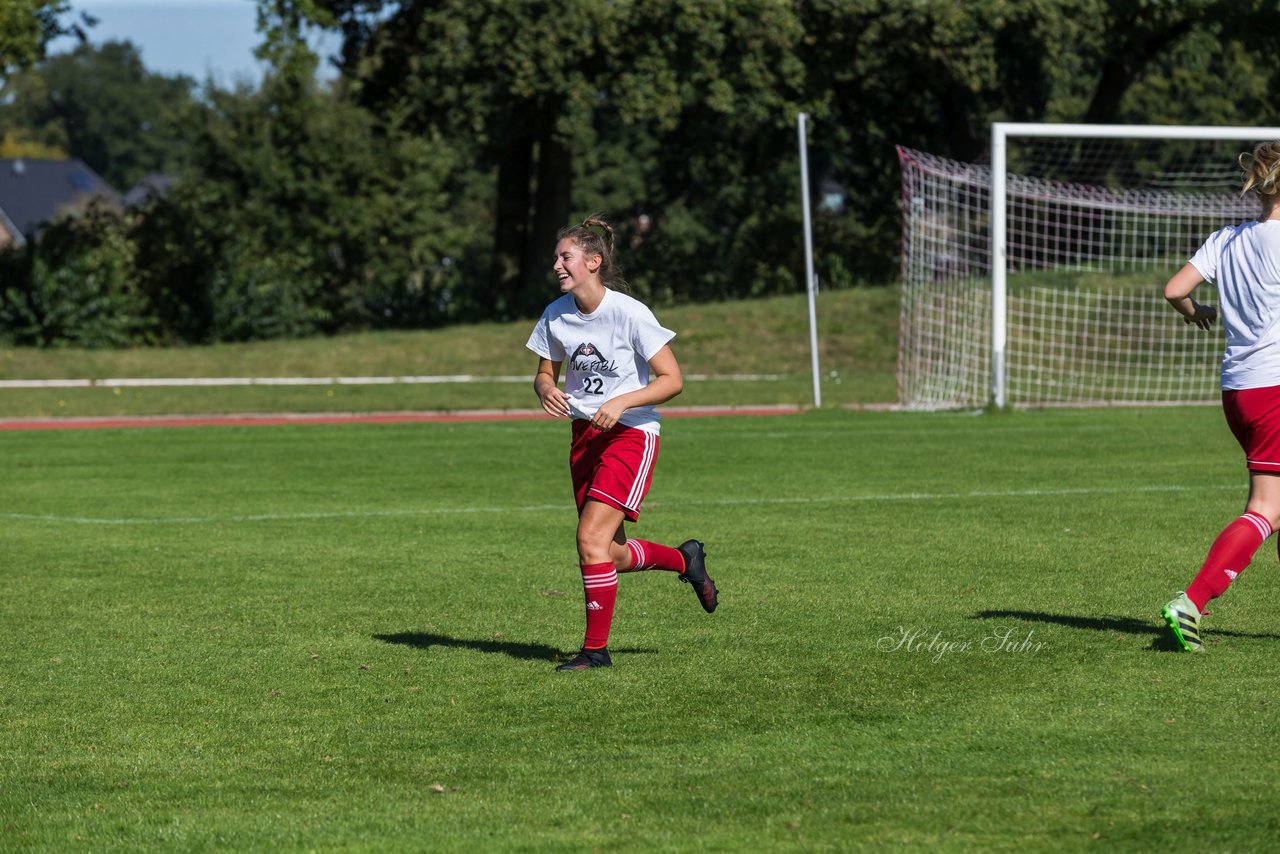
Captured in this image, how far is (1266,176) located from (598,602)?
3.21 metres

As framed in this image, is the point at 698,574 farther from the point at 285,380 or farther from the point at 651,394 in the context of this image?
the point at 285,380

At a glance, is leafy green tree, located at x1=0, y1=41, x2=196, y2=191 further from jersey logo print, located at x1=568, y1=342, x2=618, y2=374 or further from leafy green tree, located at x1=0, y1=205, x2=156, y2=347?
jersey logo print, located at x1=568, y1=342, x2=618, y2=374

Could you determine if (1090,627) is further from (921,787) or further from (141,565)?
(141,565)

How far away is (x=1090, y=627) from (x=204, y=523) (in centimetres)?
669

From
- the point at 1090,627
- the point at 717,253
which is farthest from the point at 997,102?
the point at 1090,627

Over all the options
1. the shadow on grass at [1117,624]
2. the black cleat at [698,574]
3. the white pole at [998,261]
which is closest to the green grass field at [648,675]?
the shadow on grass at [1117,624]

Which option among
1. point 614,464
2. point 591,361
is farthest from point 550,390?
point 614,464

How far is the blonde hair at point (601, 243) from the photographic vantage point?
22.1ft

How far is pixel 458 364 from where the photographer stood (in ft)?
98.2

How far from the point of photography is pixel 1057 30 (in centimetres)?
3269

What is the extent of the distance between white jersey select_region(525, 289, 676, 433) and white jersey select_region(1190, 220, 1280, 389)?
227cm

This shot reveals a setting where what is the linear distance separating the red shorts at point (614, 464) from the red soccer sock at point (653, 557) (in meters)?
0.33

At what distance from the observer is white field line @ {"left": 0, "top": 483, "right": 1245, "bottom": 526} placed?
11.8m

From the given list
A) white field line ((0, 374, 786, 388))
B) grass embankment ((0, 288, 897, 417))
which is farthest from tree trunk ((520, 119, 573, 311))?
white field line ((0, 374, 786, 388))
